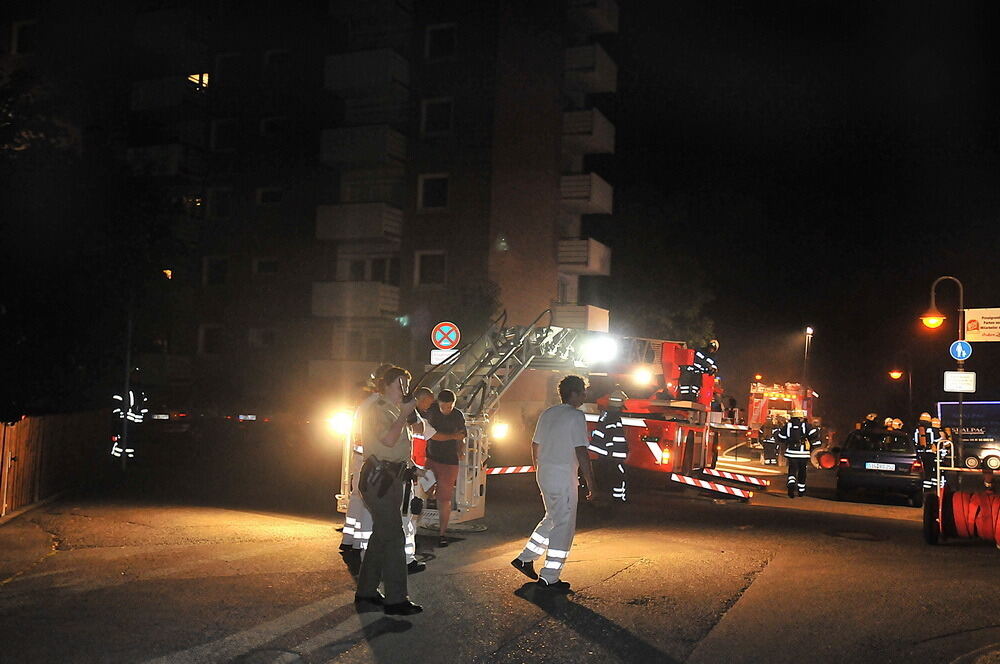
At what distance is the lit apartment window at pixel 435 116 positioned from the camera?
1353 inches

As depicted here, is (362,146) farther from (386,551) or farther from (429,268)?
(386,551)

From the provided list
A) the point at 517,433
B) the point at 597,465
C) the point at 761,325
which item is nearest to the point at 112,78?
the point at 517,433

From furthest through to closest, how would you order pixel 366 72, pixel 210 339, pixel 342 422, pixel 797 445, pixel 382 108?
pixel 210 339, pixel 382 108, pixel 366 72, pixel 797 445, pixel 342 422

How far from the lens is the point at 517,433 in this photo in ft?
68.3

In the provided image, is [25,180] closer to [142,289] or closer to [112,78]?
[142,289]

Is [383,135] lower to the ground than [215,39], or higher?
lower

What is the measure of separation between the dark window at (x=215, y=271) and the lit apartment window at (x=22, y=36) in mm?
10579

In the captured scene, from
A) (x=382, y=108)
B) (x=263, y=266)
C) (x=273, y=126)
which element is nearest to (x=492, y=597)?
(x=382, y=108)

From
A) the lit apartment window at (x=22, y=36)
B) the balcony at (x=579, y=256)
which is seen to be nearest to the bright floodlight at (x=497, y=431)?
the balcony at (x=579, y=256)

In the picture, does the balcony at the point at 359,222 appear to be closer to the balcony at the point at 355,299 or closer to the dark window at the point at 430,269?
the dark window at the point at 430,269

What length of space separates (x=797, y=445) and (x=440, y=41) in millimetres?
22497

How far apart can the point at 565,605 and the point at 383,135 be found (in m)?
28.1

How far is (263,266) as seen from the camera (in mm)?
37219

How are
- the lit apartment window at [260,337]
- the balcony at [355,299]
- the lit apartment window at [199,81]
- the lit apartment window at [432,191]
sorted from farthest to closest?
the lit apartment window at [199,81], the lit apartment window at [260,337], the lit apartment window at [432,191], the balcony at [355,299]
